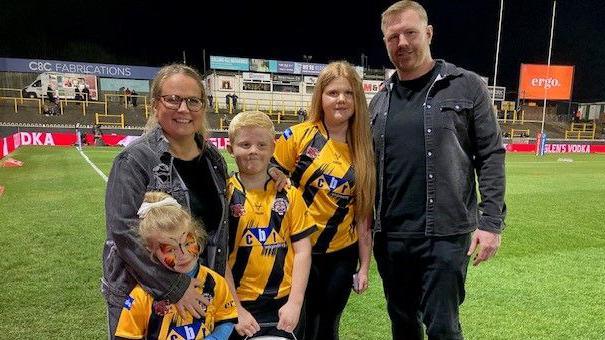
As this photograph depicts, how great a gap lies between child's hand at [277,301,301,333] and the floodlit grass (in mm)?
1485

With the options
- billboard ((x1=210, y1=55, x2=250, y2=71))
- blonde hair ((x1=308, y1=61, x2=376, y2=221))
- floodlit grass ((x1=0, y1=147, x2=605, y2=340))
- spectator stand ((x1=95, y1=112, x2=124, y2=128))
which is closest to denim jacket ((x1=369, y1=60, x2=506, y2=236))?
blonde hair ((x1=308, y1=61, x2=376, y2=221))

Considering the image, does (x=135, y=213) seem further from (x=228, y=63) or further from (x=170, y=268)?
(x=228, y=63)

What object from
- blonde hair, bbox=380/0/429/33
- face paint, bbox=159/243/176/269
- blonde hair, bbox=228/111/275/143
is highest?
blonde hair, bbox=380/0/429/33

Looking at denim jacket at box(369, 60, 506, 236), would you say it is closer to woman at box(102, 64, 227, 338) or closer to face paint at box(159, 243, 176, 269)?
woman at box(102, 64, 227, 338)

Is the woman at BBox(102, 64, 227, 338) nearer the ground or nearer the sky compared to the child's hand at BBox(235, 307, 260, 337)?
nearer the sky

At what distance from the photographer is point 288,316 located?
7.79ft

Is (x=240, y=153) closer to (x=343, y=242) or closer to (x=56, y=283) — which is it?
(x=343, y=242)

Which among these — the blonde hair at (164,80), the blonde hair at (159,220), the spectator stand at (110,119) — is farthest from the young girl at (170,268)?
the spectator stand at (110,119)

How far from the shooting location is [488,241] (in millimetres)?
2561

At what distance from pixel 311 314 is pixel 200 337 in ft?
2.98

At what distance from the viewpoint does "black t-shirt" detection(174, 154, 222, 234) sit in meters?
2.16

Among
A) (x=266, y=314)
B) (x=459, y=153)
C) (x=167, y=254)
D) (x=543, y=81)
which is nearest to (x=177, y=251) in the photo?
(x=167, y=254)

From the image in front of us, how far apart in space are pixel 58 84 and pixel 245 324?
41702 millimetres

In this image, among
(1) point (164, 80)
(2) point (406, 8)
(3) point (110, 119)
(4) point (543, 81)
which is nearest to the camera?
(1) point (164, 80)
